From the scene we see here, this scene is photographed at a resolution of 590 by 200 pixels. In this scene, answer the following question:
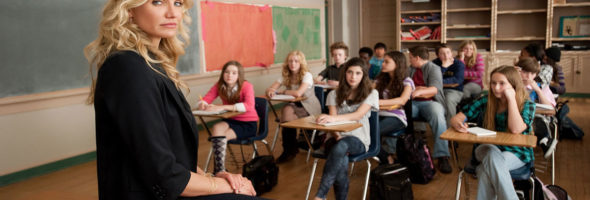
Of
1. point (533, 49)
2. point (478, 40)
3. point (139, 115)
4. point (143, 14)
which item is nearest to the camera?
point (139, 115)

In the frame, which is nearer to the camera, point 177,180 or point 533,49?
point 177,180

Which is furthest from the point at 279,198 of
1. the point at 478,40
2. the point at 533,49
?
the point at 478,40

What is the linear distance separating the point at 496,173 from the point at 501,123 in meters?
0.41

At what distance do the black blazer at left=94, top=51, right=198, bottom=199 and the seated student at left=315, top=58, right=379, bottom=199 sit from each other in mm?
2242

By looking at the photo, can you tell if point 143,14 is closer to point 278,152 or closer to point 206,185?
point 206,185

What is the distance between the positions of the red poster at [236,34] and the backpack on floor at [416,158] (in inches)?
130

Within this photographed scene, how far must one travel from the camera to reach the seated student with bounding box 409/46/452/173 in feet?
14.0

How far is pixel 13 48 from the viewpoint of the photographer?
4133 millimetres

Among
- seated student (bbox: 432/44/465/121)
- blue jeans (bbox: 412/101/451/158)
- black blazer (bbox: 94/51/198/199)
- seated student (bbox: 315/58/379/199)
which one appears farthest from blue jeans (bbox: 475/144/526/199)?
Result: seated student (bbox: 432/44/465/121)

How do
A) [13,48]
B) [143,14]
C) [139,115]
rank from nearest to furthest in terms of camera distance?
[139,115], [143,14], [13,48]

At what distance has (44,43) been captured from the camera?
438 centimetres

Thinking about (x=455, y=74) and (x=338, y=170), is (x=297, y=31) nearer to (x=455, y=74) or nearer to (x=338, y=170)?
(x=455, y=74)

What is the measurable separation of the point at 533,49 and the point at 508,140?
3435mm

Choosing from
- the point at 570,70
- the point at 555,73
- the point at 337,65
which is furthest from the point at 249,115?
the point at 570,70
